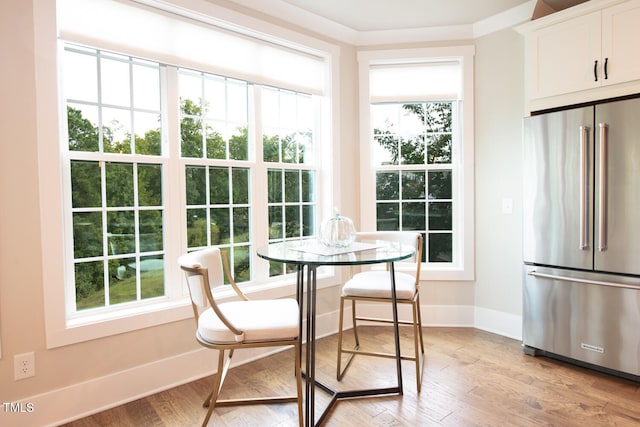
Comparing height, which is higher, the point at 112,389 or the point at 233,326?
the point at 233,326

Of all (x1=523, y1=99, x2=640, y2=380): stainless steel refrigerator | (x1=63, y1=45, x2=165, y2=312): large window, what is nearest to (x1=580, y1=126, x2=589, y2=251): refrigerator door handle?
(x1=523, y1=99, x2=640, y2=380): stainless steel refrigerator

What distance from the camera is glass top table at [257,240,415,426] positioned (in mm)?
1882

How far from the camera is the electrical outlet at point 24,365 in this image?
1.92 meters

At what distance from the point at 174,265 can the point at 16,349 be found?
91cm

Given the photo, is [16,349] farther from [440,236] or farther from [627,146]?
[627,146]

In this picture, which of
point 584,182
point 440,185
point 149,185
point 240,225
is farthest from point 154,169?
point 584,182

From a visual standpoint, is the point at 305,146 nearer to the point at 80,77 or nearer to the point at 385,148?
the point at 385,148

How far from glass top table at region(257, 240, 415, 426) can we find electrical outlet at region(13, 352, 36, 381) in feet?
4.21

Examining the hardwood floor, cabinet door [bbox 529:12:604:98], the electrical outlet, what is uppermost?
cabinet door [bbox 529:12:604:98]

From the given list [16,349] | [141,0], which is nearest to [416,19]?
[141,0]

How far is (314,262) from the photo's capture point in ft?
6.03

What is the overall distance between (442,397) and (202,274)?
1594mm

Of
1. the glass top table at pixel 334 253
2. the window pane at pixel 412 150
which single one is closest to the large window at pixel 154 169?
the glass top table at pixel 334 253

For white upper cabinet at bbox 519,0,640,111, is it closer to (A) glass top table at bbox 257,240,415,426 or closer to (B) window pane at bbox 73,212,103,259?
(A) glass top table at bbox 257,240,415,426
